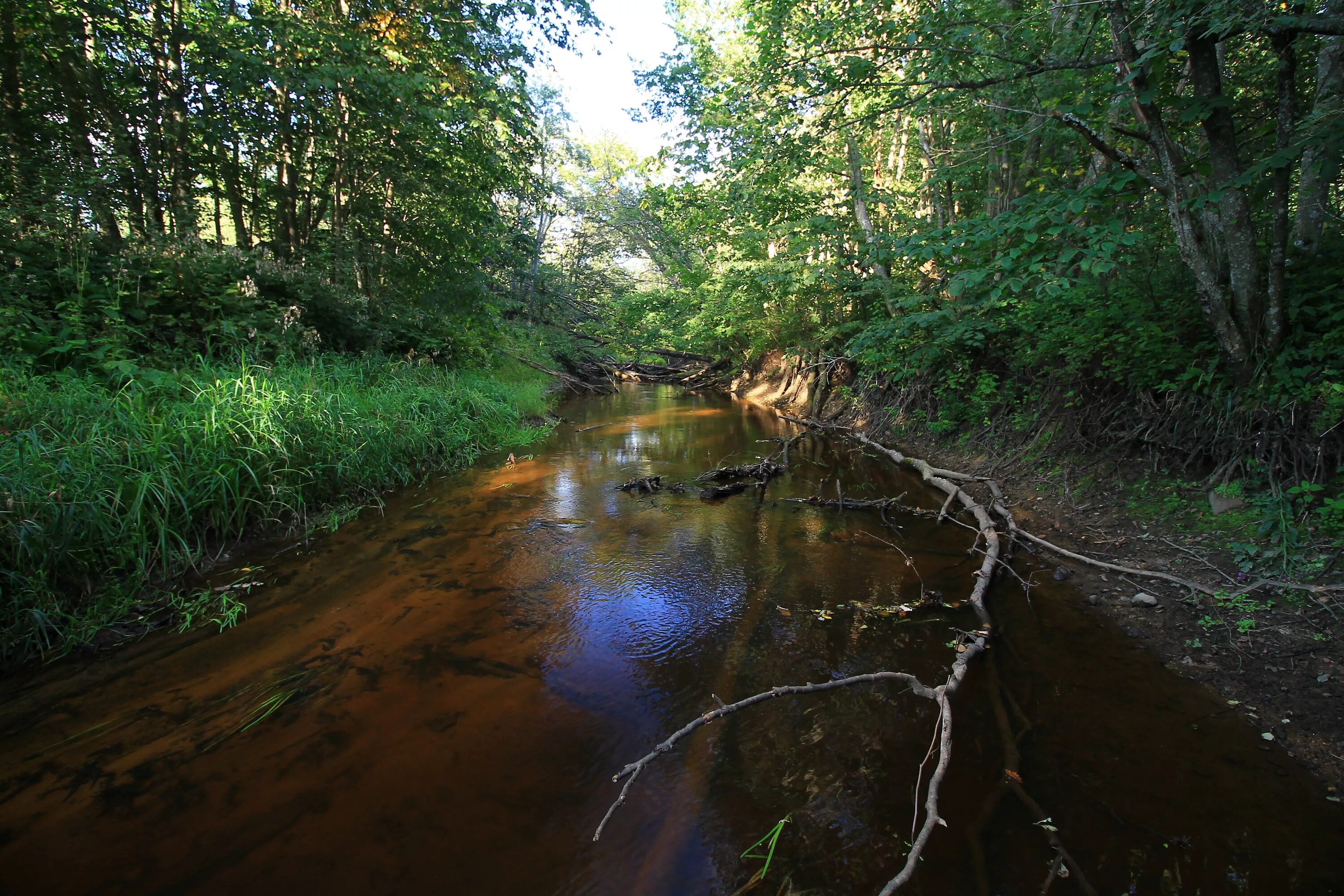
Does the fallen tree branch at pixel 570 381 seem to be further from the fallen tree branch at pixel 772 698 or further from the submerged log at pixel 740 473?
the fallen tree branch at pixel 772 698

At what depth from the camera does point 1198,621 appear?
317 cm

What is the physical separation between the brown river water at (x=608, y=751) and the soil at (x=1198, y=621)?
14 centimetres

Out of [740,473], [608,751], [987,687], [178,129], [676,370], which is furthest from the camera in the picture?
[676,370]

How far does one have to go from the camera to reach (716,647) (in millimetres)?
3447

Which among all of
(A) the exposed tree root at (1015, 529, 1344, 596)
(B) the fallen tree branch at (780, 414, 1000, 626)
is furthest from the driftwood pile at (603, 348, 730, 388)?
(A) the exposed tree root at (1015, 529, 1344, 596)

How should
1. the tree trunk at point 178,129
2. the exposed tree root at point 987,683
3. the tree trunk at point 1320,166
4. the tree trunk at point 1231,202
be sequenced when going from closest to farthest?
the exposed tree root at point 987,683 → the tree trunk at point 1320,166 → the tree trunk at point 1231,202 → the tree trunk at point 178,129

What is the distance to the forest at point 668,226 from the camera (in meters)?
3.62

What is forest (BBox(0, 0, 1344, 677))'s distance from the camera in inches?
142

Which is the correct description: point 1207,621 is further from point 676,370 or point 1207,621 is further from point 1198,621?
point 676,370

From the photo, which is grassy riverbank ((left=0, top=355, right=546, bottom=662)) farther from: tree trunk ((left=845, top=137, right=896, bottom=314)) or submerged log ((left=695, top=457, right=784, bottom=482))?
tree trunk ((left=845, top=137, right=896, bottom=314))

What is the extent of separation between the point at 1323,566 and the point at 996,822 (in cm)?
264

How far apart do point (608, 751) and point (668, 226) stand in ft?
43.8

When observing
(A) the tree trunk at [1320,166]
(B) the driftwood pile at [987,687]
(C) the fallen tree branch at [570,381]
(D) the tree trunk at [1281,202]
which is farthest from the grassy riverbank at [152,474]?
(C) the fallen tree branch at [570,381]

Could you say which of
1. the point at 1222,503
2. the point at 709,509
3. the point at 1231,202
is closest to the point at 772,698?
the point at 709,509
